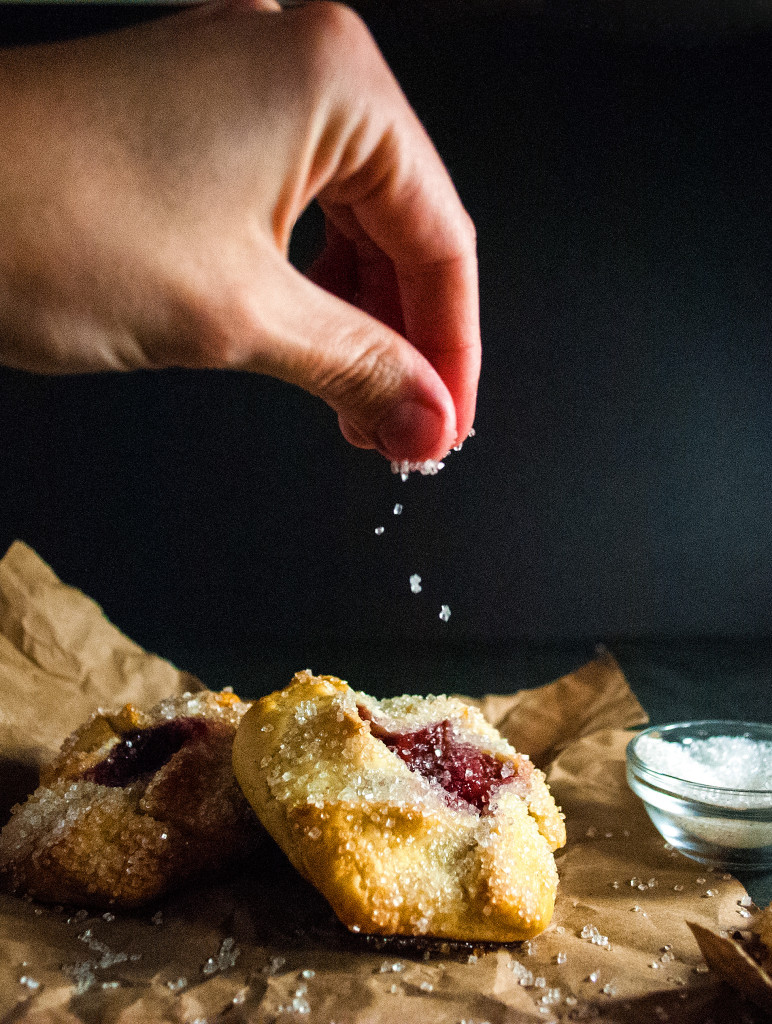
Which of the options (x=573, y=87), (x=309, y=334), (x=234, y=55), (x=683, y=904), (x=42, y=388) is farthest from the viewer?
(x=42, y=388)

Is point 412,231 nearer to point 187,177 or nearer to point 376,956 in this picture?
point 187,177

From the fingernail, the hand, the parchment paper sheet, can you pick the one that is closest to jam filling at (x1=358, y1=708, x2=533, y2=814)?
the parchment paper sheet

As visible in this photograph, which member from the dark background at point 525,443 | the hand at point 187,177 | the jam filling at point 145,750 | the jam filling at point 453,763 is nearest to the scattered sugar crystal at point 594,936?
the jam filling at point 453,763

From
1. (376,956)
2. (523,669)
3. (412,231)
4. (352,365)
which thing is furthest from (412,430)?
(523,669)

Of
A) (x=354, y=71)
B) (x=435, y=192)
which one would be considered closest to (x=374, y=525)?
(x=435, y=192)

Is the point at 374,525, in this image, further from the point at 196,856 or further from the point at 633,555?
the point at 196,856

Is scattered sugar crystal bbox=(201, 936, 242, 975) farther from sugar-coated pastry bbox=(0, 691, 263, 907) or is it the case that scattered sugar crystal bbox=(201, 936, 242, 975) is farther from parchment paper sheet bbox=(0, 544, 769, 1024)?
sugar-coated pastry bbox=(0, 691, 263, 907)
